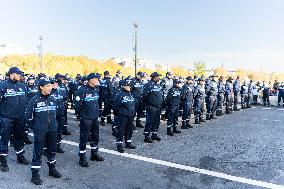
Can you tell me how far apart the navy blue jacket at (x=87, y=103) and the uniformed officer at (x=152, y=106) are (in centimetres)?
308

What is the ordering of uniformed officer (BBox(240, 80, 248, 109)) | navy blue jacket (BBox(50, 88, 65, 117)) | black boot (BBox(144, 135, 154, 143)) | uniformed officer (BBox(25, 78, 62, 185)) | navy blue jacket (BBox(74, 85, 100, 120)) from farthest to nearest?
uniformed officer (BBox(240, 80, 248, 109))
black boot (BBox(144, 135, 154, 143))
navy blue jacket (BBox(50, 88, 65, 117))
navy blue jacket (BBox(74, 85, 100, 120))
uniformed officer (BBox(25, 78, 62, 185))

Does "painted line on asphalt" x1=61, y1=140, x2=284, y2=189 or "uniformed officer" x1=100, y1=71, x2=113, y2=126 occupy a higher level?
"uniformed officer" x1=100, y1=71, x2=113, y2=126

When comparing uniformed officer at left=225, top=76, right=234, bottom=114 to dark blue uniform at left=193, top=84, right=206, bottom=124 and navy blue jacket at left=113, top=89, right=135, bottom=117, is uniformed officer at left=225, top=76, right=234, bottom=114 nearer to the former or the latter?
dark blue uniform at left=193, top=84, right=206, bottom=124

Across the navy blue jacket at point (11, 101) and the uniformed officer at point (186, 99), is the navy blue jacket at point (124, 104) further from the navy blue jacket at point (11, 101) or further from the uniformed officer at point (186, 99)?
the uniformed officer at point (186, 99)

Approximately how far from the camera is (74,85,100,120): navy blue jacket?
30.7ft

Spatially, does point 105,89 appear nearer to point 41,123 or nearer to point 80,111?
point 80,111

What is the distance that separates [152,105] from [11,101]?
4.87m

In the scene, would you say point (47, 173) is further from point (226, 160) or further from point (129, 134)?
point (226, 160)

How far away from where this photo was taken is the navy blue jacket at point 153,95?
40.4 feet

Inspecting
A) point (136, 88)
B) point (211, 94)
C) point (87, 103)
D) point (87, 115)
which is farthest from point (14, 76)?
point (211, 94)

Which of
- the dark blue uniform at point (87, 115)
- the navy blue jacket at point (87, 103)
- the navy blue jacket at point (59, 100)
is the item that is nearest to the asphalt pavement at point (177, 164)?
the dark blue uniform at point (87, 115)

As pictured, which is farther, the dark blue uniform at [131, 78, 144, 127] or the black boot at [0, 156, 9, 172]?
the dark blue uniform at [131, 78, 144, 127]

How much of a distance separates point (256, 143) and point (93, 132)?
6.10 m

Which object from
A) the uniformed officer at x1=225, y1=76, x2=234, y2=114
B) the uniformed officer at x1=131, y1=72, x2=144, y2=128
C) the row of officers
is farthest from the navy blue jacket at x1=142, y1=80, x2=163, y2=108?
the uniformed officer at x1=225, y1=76, x2=234, y2=114
